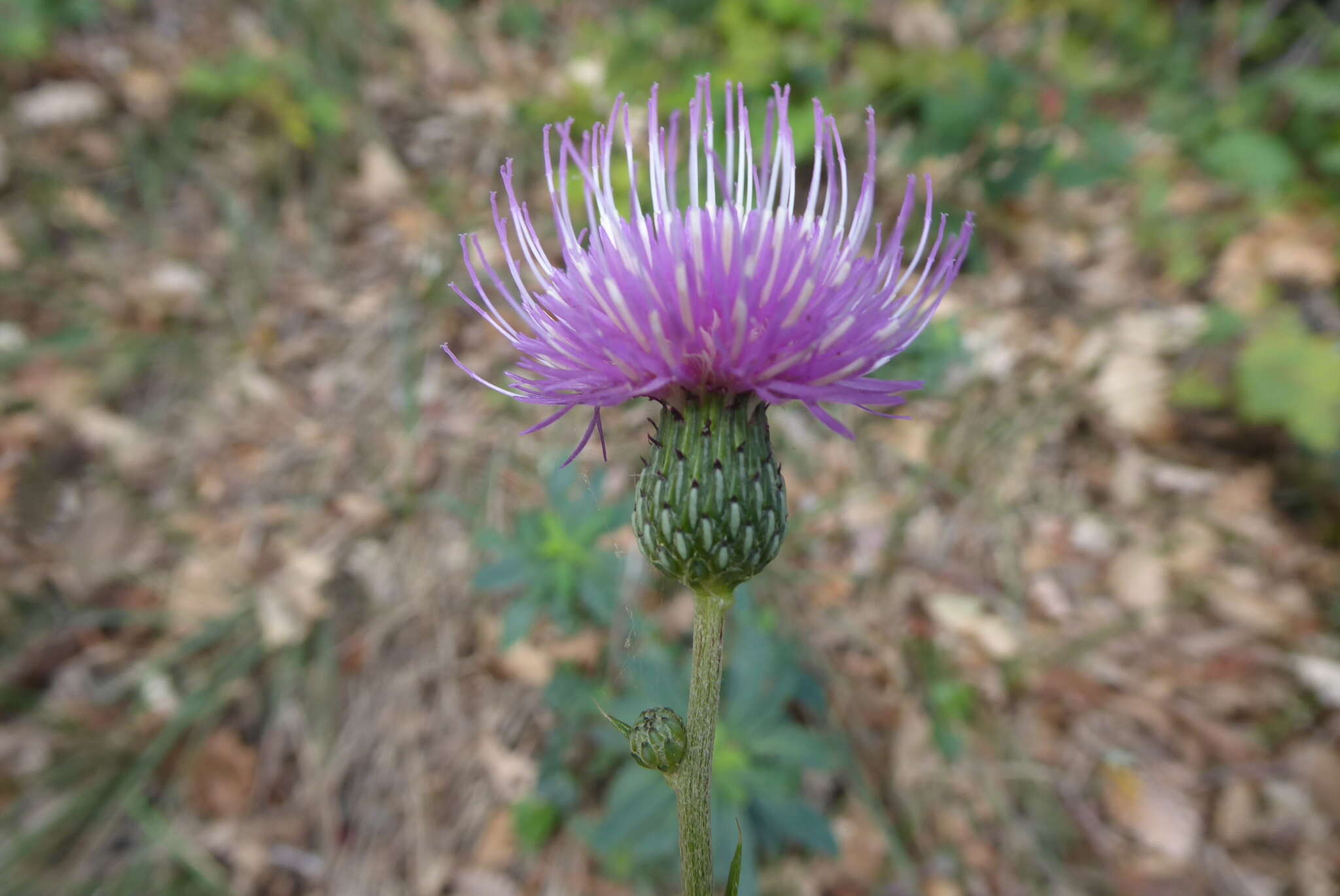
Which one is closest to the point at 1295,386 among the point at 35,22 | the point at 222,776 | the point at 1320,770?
the point at 1320,770

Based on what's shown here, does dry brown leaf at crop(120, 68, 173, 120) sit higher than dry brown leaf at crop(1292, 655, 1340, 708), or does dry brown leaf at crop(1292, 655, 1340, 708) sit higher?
dry brown leaf at crop(120, 68, 173, 120)

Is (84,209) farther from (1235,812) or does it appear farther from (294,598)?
(1235,812)

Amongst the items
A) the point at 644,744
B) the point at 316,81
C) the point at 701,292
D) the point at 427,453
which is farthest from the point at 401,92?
the point at 644,744

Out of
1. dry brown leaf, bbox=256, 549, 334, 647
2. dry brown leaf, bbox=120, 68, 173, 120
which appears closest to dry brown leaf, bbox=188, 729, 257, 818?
dry brown leaf, bbox=256, 549, 334, 647

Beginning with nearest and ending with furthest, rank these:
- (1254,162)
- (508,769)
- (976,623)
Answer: (508,769) < (976,623) < (1254,162)

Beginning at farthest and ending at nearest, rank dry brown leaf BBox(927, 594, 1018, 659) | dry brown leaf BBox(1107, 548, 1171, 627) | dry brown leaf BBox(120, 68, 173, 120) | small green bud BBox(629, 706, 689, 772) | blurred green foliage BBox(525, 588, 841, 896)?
1. dry brown leaf BBox(120, 68, 173, 120)
2. dry brown leaf BBox(1107, 548, 1171, 627)
3. dry brown leaf BBox(927, 594, 1018, 659)
4. blurred green foliage BBox(525, 588, 841, 896)
5. small green bud BBox(629, 706, 689, 772)

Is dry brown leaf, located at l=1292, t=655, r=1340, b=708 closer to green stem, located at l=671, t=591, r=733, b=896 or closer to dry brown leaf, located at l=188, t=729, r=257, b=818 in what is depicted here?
green stem, located at l=671, t=591, r=733, b=896
